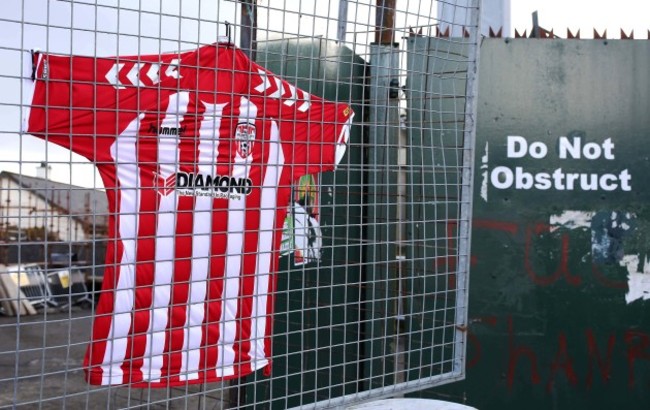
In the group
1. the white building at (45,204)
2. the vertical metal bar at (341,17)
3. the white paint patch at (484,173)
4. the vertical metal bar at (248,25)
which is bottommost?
the white building at (45,204)

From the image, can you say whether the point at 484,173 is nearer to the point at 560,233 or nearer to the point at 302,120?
the point at 560,233

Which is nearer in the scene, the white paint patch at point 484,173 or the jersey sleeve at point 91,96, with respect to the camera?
the jersey sleeve at point 91,96

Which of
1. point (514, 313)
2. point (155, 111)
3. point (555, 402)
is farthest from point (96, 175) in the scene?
point (555, 402)

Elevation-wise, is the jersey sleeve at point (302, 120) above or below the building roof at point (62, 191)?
above

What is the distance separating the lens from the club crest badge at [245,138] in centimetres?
270

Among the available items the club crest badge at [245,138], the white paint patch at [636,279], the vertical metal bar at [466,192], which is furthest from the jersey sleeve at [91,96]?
the white paint patch at [636,279]

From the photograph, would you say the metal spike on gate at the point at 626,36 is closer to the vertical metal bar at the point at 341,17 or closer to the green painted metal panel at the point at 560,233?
the green painted metal panel at the point at 560,233

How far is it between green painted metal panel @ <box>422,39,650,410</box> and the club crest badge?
2084 mm

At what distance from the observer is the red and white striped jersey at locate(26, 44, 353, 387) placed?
237cm

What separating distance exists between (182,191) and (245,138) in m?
0.30

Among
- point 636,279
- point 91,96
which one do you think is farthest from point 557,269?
point 91,96

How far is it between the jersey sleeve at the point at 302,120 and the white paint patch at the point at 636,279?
2.19 m

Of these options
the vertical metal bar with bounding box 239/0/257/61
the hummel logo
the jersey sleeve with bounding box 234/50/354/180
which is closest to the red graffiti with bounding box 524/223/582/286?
the jersey sleeve with bounding box 234/50/354/180

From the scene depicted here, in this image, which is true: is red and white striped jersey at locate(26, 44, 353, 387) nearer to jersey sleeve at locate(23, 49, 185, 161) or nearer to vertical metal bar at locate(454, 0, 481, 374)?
jersey sleeve at locate(23, 49, 185, 161)
